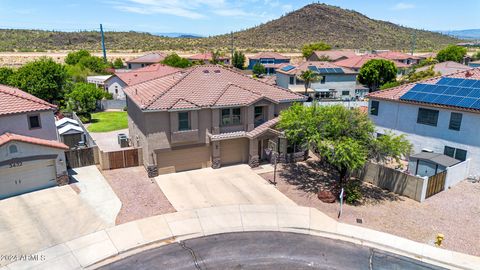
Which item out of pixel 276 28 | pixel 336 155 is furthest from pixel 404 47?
pixel 336 155

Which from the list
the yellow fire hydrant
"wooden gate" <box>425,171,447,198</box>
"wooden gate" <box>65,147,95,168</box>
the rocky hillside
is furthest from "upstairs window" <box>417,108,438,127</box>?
the rocky hillside

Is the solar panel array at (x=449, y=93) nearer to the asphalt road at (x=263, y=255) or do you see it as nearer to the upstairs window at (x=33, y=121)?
the asphalt road at (x=263, y=255)

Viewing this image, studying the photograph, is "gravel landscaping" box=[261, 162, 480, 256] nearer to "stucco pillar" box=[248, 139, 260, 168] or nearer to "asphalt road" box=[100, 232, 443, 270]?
"stucco pillar" box=[248, 139, 260, 168]

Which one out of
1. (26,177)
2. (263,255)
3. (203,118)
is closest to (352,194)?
(263,255)

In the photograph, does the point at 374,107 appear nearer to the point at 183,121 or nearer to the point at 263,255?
the point at 183,121

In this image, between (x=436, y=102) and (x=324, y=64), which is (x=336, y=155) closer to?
(x=436, y=102)
